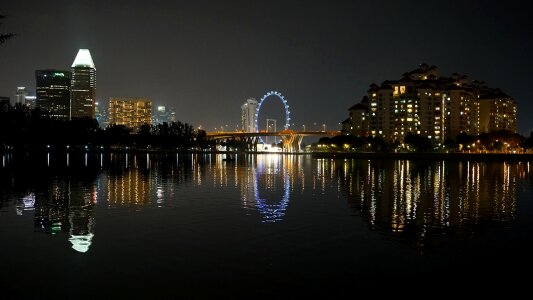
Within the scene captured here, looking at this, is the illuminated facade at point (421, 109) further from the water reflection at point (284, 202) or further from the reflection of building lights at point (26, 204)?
the reflection of building lights at point (26, 204)

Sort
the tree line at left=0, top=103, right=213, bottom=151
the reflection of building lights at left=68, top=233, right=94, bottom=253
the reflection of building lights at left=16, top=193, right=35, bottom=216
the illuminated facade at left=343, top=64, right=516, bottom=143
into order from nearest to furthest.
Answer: the reflection of building lights at left=68, top=233, right=94, bottom=253 → the reflection of building lights at left=16, top=193, right=35, bottom=216 → the tree line at left=0, top=103, right=213, bottom=151 → the illuminated facade at left=343, top=64, right=516, bottom=143

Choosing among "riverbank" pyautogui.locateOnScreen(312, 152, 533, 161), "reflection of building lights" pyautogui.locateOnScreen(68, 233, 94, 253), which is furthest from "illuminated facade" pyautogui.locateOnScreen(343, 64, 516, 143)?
"reflection of building lights" pyautogui.locateOnScreen(68, 233, 94, 253)

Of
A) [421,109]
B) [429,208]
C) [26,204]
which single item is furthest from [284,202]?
[421,109]

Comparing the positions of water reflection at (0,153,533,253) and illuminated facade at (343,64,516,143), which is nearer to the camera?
water reflection at (0,153,533,253)

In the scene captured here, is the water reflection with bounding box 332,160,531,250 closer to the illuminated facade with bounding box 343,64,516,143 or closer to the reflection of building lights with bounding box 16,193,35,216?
the reflection of building lights with bounding box 16,193,35,216

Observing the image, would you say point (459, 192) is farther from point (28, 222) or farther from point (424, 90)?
point (424, 90)

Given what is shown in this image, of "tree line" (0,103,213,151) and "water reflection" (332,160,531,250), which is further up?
"tree line" (0,103,213,151)

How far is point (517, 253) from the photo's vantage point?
16906 millimetres

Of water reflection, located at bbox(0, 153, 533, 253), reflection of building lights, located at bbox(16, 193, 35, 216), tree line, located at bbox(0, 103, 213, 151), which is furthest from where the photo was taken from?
tree line, located at bbox(0, 103, 213, 151)

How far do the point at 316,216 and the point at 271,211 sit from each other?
2.46 meters

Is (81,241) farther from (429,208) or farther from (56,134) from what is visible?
(56,134)

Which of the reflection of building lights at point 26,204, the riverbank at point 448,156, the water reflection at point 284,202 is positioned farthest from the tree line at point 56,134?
the riverbank at point 448,156

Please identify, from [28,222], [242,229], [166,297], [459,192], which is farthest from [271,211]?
[459,192]

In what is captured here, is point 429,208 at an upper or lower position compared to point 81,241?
lower
